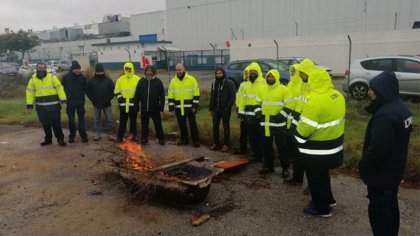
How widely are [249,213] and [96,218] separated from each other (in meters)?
2.07

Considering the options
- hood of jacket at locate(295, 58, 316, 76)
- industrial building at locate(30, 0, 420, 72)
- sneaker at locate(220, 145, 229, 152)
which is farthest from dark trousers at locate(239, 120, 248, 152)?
industrial building at locate(30, 0, 420, 72)

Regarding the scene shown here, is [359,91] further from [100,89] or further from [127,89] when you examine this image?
[100,89]

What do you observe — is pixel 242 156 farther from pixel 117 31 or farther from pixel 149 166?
pixel 117 31

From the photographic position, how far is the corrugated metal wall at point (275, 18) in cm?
3109

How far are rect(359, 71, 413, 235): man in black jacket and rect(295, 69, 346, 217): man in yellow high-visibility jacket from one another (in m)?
0.59

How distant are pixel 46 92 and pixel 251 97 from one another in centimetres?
484

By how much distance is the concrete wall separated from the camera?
76.3ft

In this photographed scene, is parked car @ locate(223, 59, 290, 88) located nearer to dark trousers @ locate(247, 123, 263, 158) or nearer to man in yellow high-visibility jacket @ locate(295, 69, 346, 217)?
dark trousers @ locate(247, 123, 263, 158)

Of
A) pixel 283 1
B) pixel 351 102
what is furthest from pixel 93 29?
pixel 351 102

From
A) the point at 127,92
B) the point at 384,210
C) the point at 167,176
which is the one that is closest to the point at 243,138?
the point at 167,176

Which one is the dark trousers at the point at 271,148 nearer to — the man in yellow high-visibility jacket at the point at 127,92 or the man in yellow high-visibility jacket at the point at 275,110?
the man in yellow high-visibility jacket at the point at 275,110

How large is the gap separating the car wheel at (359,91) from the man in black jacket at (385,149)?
9.64m

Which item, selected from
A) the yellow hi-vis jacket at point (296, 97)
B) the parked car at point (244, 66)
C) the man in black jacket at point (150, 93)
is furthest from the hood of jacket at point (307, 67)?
the parked car at point (244, 66)

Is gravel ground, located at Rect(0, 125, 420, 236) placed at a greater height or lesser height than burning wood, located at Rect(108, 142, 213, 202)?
lesser
